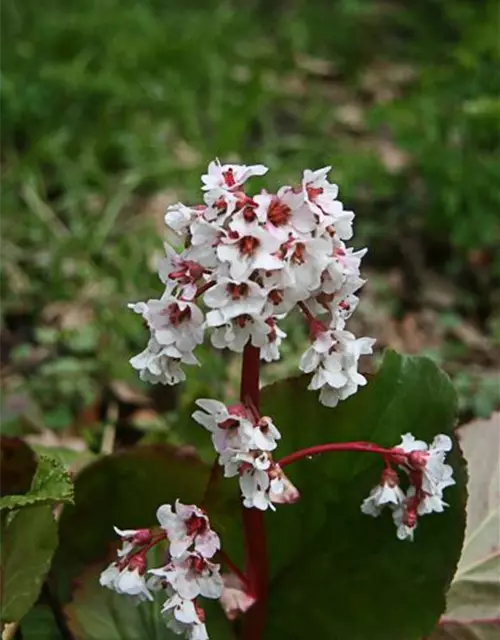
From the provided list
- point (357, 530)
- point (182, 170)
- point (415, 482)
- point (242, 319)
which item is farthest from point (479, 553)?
point (182, 170)

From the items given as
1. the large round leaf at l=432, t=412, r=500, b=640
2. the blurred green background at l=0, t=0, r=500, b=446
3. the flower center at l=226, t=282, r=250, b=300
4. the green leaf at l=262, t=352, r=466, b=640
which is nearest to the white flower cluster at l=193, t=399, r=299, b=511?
the flower center at l=226, t=282, r=250, b=300

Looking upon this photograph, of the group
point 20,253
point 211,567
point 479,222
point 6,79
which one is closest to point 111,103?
point 6,79

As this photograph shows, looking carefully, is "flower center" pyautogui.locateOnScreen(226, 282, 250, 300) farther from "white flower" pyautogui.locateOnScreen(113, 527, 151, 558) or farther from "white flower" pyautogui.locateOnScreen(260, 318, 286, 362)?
"white flower" pyautogui.locateOnScreen(113, 527, 151, 558)

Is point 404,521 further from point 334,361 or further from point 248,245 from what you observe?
point 248,245

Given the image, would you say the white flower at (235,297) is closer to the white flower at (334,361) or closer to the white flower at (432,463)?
the white flower at (334,361)

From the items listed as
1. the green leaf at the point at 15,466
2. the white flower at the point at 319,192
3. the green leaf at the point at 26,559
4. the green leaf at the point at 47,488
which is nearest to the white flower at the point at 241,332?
the white flower at the point at 319,192

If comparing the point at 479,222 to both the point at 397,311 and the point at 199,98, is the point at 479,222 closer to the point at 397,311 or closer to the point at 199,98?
the point at 397,311
